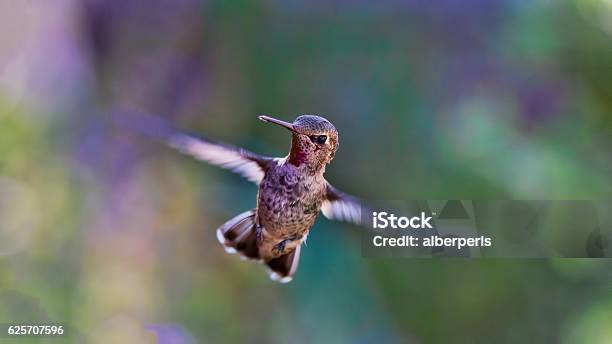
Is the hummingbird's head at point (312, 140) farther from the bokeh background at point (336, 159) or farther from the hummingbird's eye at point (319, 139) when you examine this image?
the bokeh background at point (336, 159)

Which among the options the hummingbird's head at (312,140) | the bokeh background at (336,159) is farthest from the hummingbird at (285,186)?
the bokeh background at (336,159)

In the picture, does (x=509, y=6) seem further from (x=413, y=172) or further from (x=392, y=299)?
(x=392, y=299)

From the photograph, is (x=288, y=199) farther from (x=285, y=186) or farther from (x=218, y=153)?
(x=218, y=153)

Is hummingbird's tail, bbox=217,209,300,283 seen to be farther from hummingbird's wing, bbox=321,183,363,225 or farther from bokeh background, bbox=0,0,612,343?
bokeh background, bbox=0,0,612,343

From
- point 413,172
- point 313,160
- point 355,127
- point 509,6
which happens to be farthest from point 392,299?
point 509,6

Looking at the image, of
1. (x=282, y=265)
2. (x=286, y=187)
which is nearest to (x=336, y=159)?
(x=282, y=265)

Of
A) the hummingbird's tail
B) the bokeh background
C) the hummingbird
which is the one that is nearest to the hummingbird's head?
the hummingbird
